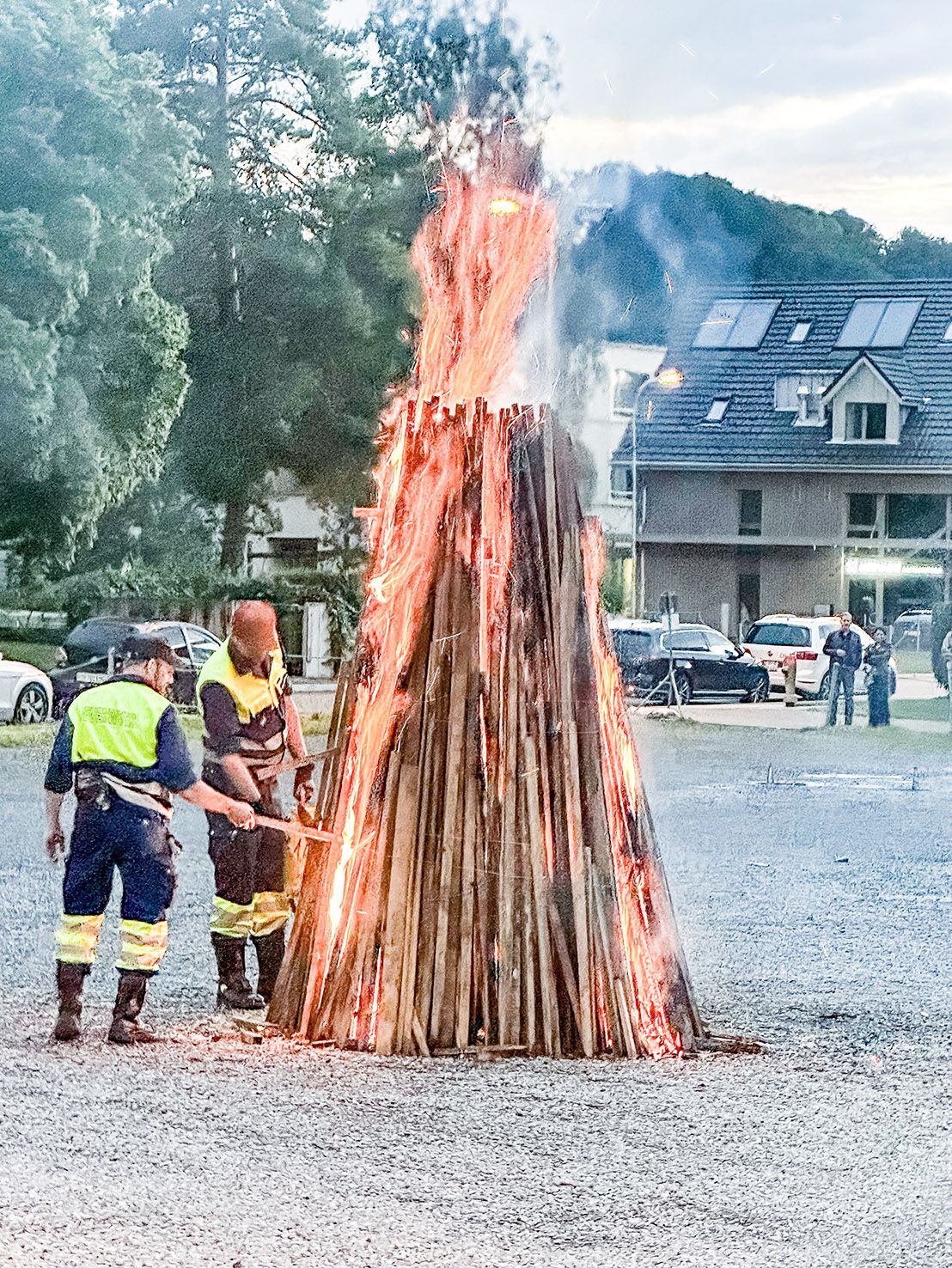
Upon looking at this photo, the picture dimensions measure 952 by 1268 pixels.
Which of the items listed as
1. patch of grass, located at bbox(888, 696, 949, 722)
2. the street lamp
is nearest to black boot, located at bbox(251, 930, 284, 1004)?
patch of grass, located at bbox(888, 696, 949, 722)

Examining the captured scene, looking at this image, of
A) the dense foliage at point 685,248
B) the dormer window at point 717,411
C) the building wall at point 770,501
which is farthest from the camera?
the dormer window at point 717,411

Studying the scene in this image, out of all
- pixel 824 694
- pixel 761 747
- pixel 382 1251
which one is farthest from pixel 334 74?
pixel 382 1251

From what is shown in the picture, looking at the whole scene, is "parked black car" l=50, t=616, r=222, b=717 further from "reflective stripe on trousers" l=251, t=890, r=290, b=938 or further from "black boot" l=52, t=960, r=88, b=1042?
"black boot" l=52, t=960, r=88, b=1042

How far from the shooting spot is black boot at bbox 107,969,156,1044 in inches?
280

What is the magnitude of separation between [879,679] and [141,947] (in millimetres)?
20658

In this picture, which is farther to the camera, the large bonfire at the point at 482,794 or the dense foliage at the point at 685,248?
the dense foliage at the point at 685,248

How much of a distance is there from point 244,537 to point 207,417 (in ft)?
7.18

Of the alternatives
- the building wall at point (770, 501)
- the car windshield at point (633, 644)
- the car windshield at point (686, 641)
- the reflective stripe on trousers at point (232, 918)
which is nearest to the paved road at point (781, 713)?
the car windshield at point (686, 641)

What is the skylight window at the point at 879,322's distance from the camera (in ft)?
142

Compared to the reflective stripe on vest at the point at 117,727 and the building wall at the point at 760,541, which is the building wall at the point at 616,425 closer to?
the building wall at the point at 760,541

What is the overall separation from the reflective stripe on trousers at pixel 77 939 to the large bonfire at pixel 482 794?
2.29 feet

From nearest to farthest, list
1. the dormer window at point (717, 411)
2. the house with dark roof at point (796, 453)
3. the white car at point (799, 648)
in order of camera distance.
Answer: the white car at point (799, 648) < the house with dark roof at point (796, 453) < the dormer window at point (717, 411)

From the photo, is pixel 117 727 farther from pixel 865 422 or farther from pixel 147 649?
pixel 865 422

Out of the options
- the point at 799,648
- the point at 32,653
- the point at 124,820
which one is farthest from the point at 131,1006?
the point at 799,648
